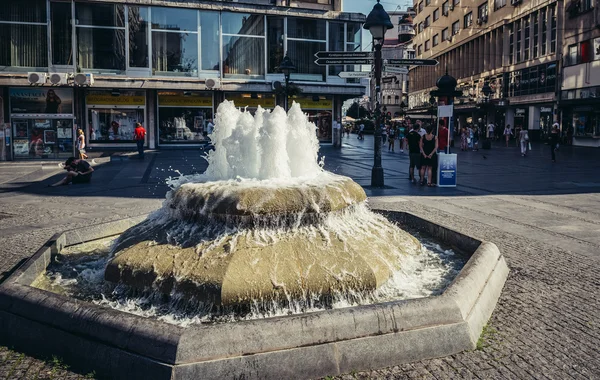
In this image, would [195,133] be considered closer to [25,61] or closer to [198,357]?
[25,61]

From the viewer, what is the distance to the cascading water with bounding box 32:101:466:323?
4.39 metres

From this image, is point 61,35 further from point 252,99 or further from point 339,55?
point 339,55

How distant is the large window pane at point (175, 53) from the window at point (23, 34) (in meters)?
6.15

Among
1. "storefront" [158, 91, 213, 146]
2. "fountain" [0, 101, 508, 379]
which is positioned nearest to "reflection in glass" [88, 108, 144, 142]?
"storefront" [158, 91, 213, 146]

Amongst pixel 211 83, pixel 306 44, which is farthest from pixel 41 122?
pixel 306 44

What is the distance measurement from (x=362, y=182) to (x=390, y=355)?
12.3 m

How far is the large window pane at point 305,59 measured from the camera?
113 feet

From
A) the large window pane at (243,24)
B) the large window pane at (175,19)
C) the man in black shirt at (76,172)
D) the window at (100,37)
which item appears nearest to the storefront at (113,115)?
the window at (100,37)

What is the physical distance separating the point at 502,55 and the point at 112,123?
37497mm

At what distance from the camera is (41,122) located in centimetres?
2888

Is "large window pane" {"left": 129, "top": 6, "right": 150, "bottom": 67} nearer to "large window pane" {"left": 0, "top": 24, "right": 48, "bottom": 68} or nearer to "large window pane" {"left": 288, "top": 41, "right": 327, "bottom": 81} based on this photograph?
"large window pane" {"left": 0, "top": 24, "right": 48, "bottom": 68}

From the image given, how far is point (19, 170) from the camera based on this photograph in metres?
21.3

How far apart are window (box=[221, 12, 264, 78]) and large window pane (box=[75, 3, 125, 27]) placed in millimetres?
6211

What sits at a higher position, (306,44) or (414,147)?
(306,44)
